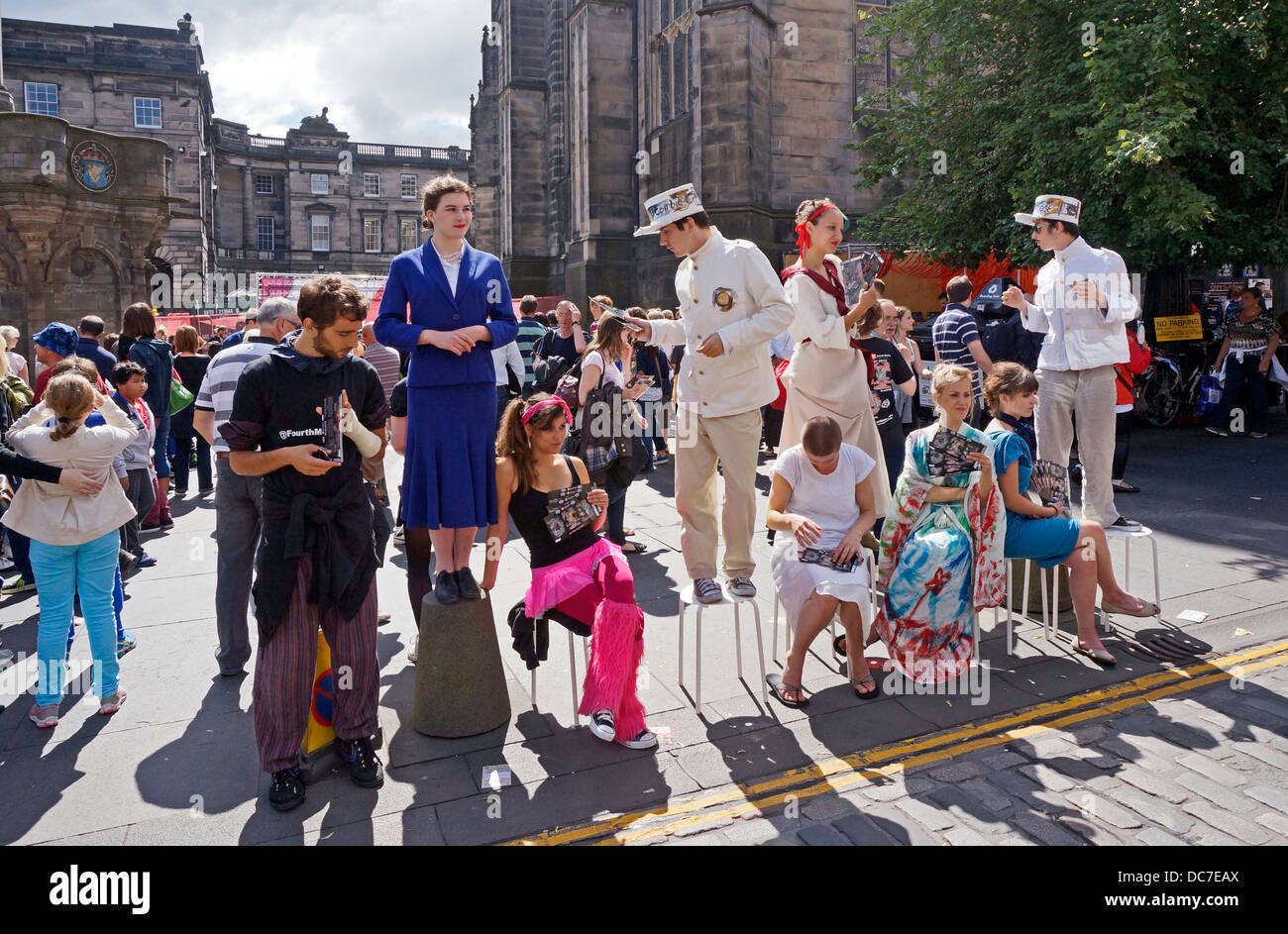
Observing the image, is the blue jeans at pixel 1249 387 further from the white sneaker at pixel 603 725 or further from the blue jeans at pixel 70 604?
the blue jeans at pixel 70 604

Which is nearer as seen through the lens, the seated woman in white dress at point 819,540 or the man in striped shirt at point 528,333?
the seated woman in white dress at point 819,540

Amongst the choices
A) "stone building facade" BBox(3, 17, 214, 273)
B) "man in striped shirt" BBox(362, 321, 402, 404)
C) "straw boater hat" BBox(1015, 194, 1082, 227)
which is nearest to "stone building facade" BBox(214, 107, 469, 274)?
"stone building facade" BBox(3, 17, 214, 273)

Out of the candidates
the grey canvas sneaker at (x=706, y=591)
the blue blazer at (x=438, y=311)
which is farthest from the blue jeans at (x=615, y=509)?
the blue blazer at (x=438, y=311)

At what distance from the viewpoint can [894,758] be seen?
4324 mm

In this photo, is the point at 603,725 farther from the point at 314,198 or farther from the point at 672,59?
the point at 314,198

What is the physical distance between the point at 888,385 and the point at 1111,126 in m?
6.63

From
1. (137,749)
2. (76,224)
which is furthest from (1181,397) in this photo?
(76,224)

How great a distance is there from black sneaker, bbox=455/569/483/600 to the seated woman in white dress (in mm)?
1603

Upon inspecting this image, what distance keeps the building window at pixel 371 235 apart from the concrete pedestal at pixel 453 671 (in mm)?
68721

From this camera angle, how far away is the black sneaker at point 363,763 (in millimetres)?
4070

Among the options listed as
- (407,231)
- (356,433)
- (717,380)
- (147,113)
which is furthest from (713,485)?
(407,231)

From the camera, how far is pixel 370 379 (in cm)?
423
